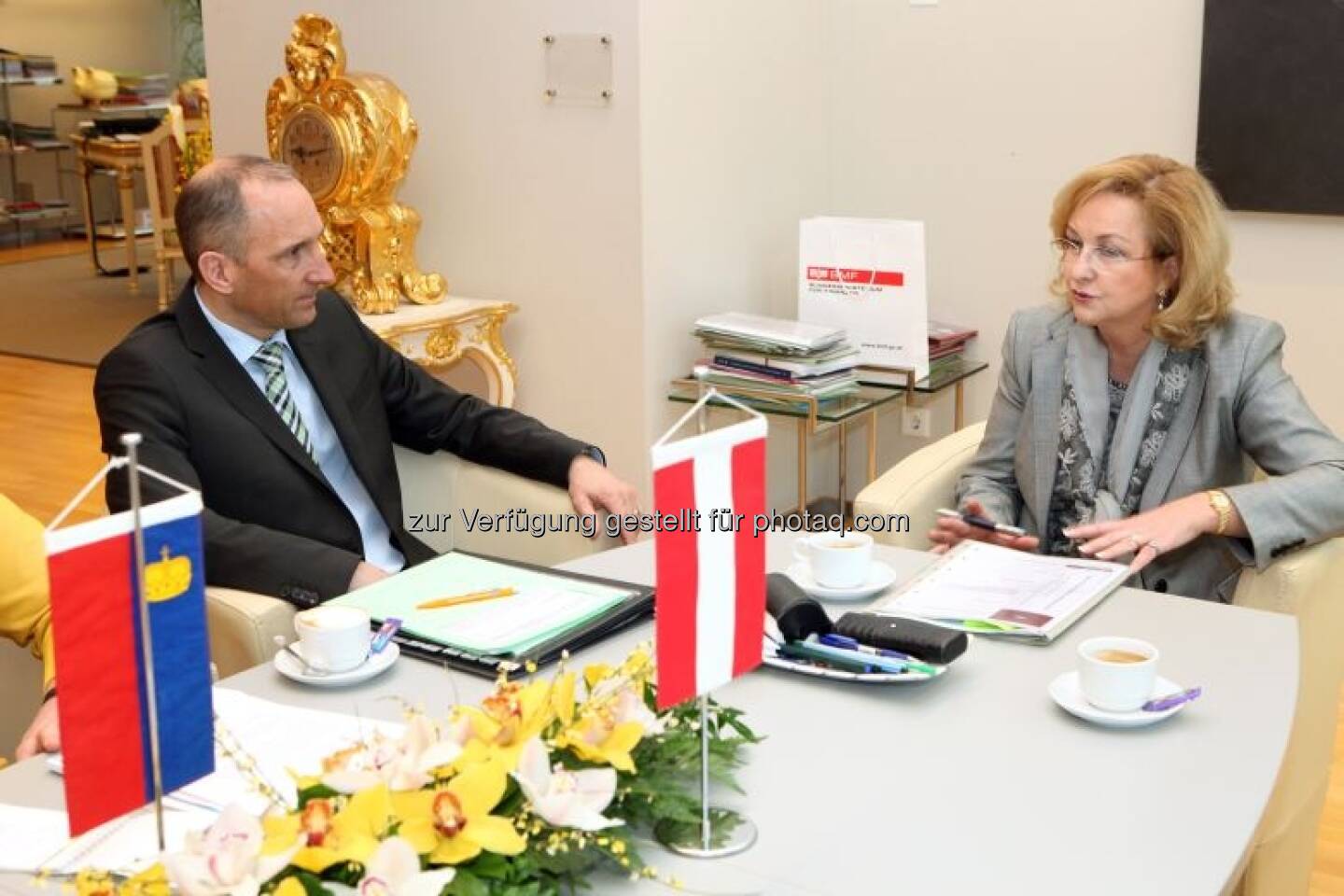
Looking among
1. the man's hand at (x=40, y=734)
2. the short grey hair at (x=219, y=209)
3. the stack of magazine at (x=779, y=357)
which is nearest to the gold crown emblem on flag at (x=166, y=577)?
the man's hand at (x=40, y=734)

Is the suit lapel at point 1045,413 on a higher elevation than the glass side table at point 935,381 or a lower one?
higher

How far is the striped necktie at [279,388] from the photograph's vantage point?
8.95 feet

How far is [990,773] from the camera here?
1.56 meters

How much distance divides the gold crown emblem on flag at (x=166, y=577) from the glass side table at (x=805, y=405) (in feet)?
8.27

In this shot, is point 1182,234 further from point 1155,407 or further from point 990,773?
point 990,773

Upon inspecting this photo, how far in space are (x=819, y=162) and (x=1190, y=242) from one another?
81.4 inches

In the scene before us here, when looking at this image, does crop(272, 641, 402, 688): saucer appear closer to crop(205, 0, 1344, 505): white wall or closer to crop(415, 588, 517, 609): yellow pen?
crop(415, 588, 517, 609): yellow pen

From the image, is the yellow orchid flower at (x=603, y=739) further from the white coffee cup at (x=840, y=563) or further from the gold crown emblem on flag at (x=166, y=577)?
the white coffee cup at (x=840, y=563)

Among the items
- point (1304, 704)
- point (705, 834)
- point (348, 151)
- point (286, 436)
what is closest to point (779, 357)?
point (348, 151)

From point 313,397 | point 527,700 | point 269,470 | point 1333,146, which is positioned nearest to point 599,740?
point 527,700

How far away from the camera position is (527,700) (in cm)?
132

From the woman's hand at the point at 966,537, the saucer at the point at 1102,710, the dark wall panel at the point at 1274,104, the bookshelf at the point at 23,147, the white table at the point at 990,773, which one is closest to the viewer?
the white table at the point at 990,773

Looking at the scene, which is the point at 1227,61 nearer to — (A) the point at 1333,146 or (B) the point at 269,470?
(A) the point at 1333,146

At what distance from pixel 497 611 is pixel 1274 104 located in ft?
8.82
